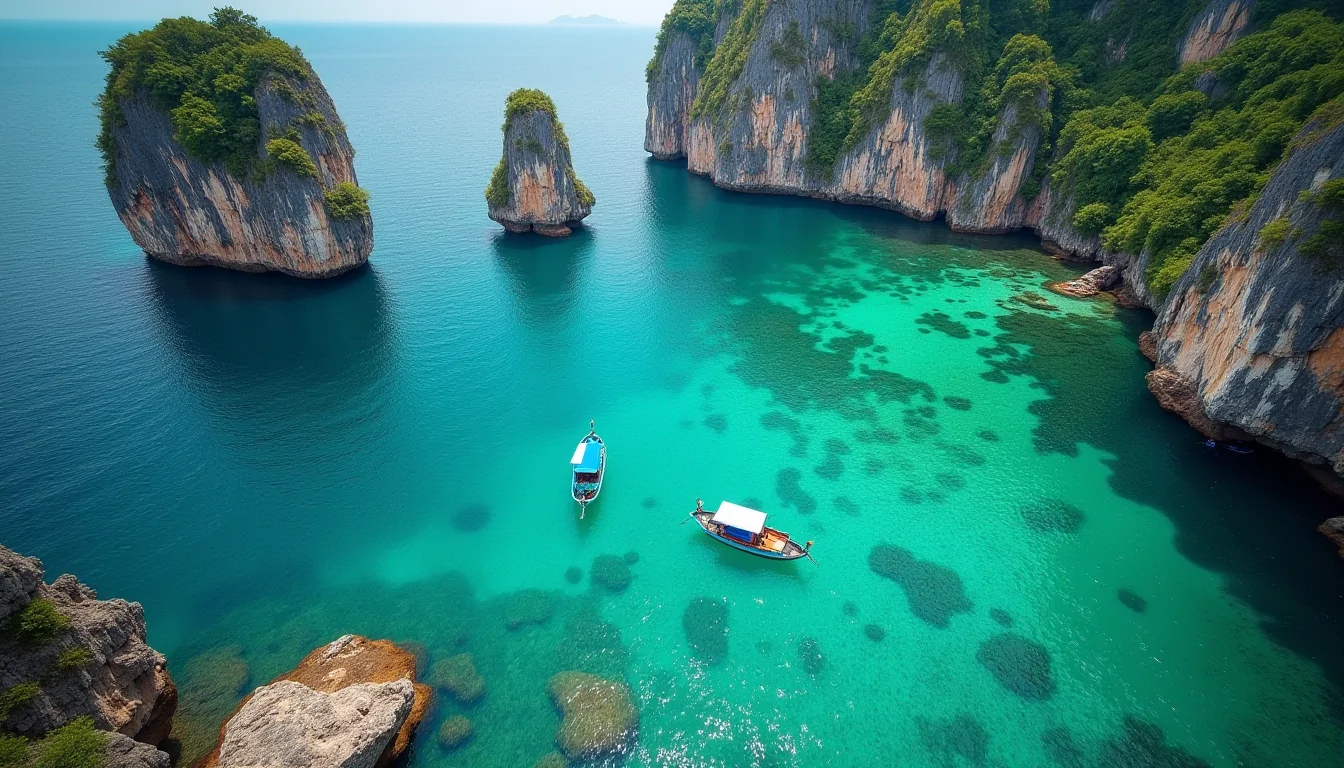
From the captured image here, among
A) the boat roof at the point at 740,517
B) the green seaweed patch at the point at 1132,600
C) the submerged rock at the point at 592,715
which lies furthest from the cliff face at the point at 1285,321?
the submerged rock at the point at 592,715

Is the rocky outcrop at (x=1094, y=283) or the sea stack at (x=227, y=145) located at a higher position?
the sea stack at (x=227, y=145)

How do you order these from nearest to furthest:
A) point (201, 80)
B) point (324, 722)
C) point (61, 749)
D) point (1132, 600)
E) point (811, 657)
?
point (61, 749) < point (324, 722) < point (811, 657) < point (1132, 600) < point (201, 80)

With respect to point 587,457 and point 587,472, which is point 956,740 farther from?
point 587,457

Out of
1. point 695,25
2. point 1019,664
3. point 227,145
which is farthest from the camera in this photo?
point 695,25

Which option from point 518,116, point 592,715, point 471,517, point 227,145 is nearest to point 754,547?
point 592,715

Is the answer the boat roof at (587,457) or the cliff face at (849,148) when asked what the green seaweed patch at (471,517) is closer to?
the boat roof at (587,457)

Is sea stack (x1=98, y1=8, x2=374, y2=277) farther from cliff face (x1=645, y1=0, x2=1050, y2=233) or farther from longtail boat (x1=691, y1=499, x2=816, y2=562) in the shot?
cliff face (x1=645, y1=0, x2=1050, y2=233)

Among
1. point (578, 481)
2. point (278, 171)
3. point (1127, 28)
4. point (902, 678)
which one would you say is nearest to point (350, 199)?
point (278, 171)
